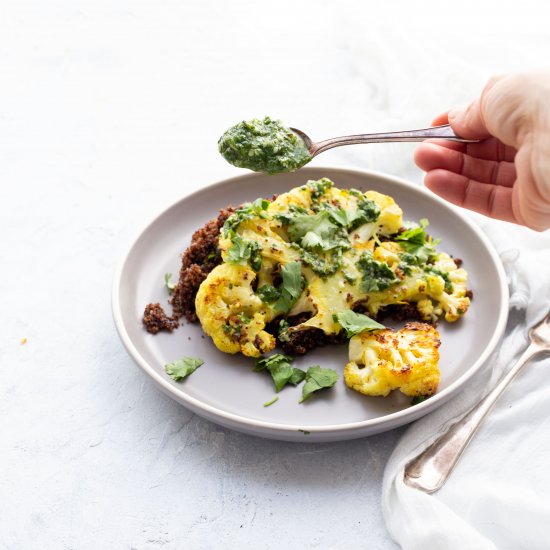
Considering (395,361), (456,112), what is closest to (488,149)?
(456,112)

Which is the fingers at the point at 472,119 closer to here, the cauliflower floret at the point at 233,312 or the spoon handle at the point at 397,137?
the spoon handle at the point at 397,137

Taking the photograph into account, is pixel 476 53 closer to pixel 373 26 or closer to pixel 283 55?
pixel 373 26

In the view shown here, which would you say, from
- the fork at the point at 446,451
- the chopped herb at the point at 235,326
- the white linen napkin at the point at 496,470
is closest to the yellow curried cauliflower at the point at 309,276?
the chopped herb at the point at 235,326

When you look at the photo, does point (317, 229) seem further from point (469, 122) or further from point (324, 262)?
point (469, 122)

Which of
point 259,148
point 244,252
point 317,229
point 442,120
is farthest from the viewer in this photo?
point 442,120

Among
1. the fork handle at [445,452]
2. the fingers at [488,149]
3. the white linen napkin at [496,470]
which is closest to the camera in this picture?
the white linen napkin at [496,470]

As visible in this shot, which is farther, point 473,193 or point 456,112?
point 473,193

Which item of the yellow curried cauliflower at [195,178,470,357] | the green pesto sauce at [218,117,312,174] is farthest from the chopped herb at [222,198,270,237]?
the green pesto sauce at [218,117,312,174]
